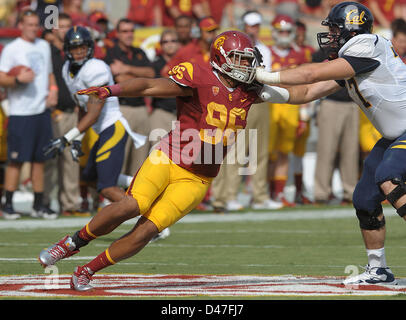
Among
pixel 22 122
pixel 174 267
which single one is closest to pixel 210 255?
pixel 174 267

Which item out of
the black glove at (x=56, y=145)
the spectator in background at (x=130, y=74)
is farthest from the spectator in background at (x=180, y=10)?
the black glove at (x=56, y=145)

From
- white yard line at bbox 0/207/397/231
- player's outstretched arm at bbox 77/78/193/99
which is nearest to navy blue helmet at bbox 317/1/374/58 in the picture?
player's outstretched arm at bbox 77/78/193/99

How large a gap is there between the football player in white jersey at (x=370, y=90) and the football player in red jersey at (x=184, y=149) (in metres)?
0.36

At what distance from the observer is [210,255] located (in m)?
8.35

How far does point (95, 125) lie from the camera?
929 centimetres

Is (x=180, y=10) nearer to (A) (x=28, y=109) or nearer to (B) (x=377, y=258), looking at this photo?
(A) (x=28, y=109)

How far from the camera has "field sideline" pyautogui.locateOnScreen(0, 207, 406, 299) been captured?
615cm

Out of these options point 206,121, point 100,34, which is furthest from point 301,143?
point 206,121

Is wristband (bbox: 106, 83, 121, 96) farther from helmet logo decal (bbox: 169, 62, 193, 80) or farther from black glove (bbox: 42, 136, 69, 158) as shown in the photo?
black glove (bbox: 42, 136, 69, 158)

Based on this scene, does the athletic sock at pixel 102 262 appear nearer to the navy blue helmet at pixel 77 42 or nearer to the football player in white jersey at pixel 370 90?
the football player in white jersey at pixel 370 90

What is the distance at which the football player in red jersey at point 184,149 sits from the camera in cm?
621

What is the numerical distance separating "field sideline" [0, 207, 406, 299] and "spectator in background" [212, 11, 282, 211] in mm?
346
